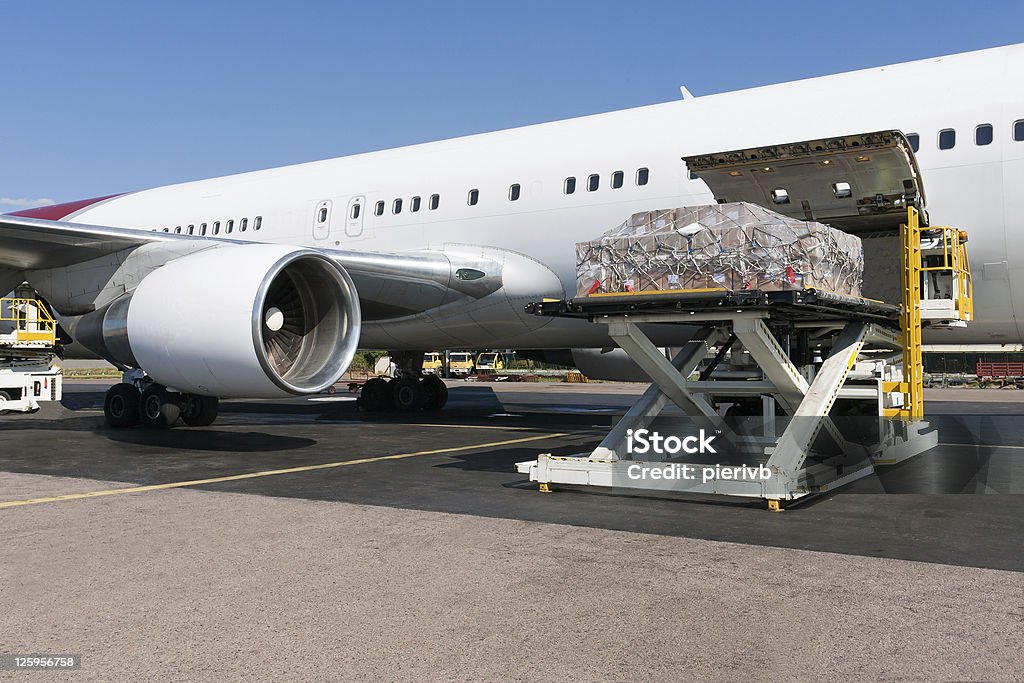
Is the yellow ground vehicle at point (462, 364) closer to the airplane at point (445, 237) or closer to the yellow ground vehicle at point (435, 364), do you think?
the yellow ground vehicle at point (435, 364)

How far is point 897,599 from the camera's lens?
374 centimetres

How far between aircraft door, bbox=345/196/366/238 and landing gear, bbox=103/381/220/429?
3.28 meters

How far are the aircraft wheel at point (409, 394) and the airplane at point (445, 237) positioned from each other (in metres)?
2.85

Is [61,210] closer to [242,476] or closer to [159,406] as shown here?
[159,406]

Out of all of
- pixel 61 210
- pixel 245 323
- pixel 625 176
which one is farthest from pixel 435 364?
pixel 245 323

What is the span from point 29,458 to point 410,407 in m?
8.60

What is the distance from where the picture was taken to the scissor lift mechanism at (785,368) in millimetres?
6227

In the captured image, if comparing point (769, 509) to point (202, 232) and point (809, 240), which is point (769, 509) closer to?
point (809, 240)

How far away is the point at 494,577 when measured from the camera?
163 inches

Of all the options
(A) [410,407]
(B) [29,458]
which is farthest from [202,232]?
(B) [29,458]

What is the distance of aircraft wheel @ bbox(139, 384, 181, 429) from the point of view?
12016 millimetres

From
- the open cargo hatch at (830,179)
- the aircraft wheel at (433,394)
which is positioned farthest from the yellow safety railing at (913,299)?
the aircraft wheel at (433,394)

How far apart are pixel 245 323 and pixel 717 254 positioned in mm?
4371

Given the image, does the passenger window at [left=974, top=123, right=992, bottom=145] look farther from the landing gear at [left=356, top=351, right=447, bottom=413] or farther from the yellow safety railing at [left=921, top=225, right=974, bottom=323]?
the landing gear at [left=356, top=351, right=447, bottom=413]
